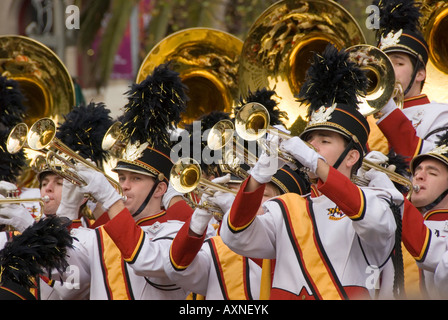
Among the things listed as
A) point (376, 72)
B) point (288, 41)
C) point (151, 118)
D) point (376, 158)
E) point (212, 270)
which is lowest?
point (212, 270)

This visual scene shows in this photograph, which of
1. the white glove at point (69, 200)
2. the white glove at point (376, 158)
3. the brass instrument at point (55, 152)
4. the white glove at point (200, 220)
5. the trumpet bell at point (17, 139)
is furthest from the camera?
the white glove at point (69, 200)

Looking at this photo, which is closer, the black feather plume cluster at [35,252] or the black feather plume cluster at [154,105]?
the black feather plume cluster at [35,252]

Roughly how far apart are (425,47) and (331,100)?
75.2 inches

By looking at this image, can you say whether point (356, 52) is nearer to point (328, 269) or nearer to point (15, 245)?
point (328, 269)

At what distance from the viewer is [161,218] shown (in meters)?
6.02

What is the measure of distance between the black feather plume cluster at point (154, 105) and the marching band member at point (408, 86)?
1289mm

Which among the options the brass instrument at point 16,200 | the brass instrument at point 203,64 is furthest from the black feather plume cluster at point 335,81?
the brass instrument at point 203,64

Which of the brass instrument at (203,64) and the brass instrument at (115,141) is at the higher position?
the brass instrument at (203,64)

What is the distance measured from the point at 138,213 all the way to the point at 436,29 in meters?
3.01

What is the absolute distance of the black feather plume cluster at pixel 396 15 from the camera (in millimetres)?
6957

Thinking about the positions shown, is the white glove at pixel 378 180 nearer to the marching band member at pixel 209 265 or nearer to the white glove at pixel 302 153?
the white glove at pixel 302 153

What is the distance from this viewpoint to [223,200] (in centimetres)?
536

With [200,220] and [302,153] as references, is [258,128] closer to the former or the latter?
[302,153]

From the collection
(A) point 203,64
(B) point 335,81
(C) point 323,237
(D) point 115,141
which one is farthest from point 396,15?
(C) point 323,237
